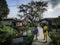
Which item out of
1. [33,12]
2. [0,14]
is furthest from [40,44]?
[33,12]

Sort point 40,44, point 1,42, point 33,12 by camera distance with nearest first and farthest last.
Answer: point 1,42
point 40,44
point 33,12

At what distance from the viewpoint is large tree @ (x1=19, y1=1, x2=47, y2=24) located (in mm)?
54312

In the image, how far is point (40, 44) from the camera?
14.4 metres

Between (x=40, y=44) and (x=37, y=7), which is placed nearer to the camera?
(x=40, y=44)

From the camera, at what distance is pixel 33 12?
54656mm

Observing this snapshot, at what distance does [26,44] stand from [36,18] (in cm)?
4268

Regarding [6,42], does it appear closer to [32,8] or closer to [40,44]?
[40,44]

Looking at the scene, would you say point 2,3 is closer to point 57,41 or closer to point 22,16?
point 22,16

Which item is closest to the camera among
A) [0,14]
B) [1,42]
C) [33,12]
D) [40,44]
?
[1,42]

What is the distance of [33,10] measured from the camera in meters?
55.0

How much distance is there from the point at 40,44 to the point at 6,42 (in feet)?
9.94

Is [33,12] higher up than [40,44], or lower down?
higher up

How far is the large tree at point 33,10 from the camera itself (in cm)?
5431

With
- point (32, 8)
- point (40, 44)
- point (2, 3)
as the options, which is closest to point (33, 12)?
point (32, 8)
